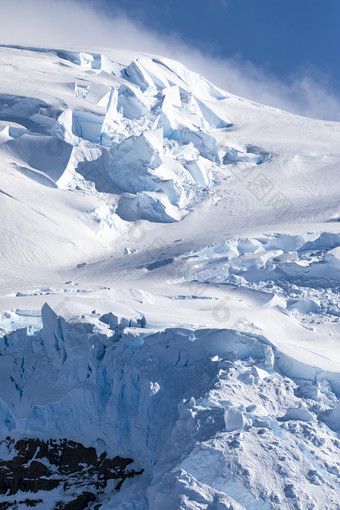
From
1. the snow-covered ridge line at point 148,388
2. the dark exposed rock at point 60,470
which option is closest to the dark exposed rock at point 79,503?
the dark exposed rock at point 60,470

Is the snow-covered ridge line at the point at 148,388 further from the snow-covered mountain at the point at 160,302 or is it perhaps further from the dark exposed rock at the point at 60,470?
the dark exposed rock at the point at 60,470

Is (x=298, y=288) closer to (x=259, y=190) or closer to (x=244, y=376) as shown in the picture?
(x=244, y=376)

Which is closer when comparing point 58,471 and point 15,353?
point 58,471

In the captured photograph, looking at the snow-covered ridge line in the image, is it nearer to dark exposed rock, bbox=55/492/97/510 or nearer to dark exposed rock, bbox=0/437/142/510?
dark exposed rock, bbox=0/437/142/510

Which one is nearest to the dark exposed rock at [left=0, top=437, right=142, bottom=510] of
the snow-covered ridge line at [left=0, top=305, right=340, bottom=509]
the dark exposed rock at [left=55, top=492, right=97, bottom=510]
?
the dark exposed rock at [left=55, top=492, right=97, bottom=510]

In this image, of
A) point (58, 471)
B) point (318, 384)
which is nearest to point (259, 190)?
point (318, 384)

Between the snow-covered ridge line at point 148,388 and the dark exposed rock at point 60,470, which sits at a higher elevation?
the snow-covered ridge line at point 148,388

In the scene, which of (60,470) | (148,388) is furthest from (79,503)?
(148,388)

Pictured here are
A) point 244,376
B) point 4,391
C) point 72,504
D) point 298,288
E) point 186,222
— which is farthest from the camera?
point 186,222
